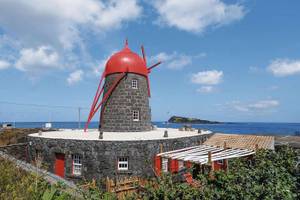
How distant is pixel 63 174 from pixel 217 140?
13545 millimetres

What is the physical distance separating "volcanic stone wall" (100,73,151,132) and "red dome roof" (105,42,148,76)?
0.59 m

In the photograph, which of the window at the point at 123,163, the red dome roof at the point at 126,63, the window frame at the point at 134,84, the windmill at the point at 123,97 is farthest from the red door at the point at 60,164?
the red dome roof at the point at 126,63

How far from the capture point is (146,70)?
28688mm

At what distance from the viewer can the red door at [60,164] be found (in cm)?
1919

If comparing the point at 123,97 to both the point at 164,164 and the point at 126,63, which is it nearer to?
the point at 126,63

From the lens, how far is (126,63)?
2672 cm

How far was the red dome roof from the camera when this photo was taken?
26642 millimetres

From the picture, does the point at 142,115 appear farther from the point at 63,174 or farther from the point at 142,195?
the point at 142,195

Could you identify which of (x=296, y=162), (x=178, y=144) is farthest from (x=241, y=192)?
(x=178, y=144)

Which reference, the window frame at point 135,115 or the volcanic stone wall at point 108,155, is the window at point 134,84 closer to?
the window frame at point 135,115

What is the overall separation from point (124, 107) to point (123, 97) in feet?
3.54

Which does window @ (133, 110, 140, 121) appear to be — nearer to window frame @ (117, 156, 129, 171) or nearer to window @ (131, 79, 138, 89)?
window @ (131, 79, 138, 89)

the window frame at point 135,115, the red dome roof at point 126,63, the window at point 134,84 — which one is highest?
the red dome roof at point 126,63

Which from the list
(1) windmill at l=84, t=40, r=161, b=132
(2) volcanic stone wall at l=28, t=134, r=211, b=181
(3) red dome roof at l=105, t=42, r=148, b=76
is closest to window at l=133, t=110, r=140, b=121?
(1) windmill at l=84, t=40, r=161, b=132
